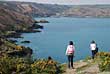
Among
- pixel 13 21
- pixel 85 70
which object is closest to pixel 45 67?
pixel 85 70

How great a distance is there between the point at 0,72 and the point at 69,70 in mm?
5375

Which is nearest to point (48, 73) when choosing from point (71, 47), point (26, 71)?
point (26, 71)

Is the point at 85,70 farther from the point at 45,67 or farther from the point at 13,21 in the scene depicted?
the point at 13,21

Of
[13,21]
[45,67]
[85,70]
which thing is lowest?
[13,21]

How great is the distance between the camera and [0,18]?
480ft

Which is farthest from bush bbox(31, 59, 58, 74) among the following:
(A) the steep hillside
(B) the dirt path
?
(A) the steep hillside

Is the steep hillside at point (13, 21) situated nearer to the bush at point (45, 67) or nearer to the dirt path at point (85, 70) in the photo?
the dirt path at point (85, 70)

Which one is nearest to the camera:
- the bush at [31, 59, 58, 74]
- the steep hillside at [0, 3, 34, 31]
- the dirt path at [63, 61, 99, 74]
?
the dirt path at [63, 61, 99, 74]

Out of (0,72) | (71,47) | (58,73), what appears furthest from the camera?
(71,47)

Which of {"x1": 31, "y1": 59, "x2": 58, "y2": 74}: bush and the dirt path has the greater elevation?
{"x1": 31, "y1": 59, "x2": 58, "y2": 74}: bush

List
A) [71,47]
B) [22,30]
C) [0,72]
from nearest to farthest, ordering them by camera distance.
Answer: [0,72], [71,47], [22,30]

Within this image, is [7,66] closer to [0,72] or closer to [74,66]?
[0,72]

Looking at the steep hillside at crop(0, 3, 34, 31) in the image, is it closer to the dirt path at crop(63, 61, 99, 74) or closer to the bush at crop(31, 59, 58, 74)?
the dirt path at crop(63, 61, 99, 74)

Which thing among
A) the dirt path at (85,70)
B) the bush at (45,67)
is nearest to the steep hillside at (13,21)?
the dirt path at (85,70)
